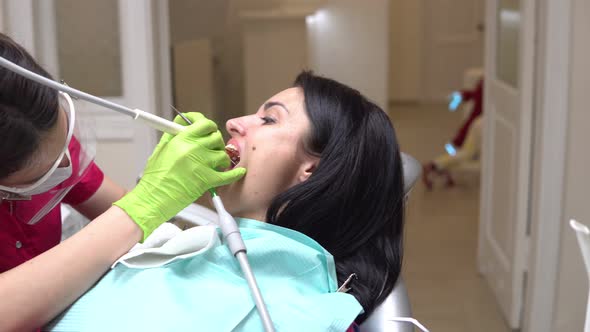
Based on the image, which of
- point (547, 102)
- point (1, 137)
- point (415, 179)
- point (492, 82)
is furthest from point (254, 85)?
point (1, 137)

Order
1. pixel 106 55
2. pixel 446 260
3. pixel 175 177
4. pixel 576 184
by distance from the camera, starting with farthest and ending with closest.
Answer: pixel 446 260 < pixel 106 55 < pixel 576 184 < pixel 175 177

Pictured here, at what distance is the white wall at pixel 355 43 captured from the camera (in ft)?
19.9

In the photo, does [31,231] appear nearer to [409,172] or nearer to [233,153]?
[233,153]

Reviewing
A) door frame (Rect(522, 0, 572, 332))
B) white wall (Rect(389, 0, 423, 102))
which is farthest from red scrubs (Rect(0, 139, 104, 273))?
white wall (Rect(389, 0, 423, 102))

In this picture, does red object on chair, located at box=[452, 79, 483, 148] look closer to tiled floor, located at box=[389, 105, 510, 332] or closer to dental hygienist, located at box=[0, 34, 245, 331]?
tiled floor, located at box=[389, 105, 510, 332]

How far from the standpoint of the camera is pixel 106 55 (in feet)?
8.81

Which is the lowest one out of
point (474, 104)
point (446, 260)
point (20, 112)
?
point (446, 260)

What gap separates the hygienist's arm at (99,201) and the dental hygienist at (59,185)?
267mm

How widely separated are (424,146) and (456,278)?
8.37 feet

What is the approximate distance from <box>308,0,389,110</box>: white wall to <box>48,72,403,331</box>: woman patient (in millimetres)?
4651

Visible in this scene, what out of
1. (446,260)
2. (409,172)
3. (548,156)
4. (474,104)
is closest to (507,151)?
(548,156)

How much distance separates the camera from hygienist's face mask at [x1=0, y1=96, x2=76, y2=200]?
3.94 feet

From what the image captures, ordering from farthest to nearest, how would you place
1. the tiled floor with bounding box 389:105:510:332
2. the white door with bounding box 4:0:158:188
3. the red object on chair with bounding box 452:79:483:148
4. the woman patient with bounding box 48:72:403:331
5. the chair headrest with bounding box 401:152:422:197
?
1. the red object on chair with bounding box 452:79:483:148
2. the tiled floor with bounding box 389:105:510:332
3. the white door with bounding box 4:0:158:188
4. the chair headrest with bounding box 401:152:422:197
5. the woman patient with bounding box 48:72:403:331

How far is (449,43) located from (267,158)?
6.77 m
